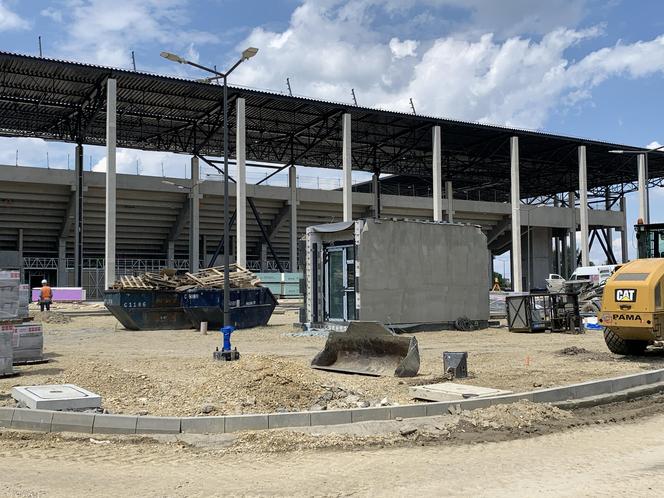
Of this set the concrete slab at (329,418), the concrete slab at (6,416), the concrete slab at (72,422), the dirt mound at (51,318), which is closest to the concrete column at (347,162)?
the dirt mound at (51,318)

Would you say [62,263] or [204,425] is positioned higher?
[62,263]

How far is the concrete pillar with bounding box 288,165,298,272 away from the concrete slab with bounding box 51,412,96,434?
42.1 metres

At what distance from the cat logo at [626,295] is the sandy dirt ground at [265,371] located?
51.6 inches

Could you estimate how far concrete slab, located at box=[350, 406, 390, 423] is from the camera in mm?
8336

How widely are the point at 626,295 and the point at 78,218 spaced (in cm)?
3664

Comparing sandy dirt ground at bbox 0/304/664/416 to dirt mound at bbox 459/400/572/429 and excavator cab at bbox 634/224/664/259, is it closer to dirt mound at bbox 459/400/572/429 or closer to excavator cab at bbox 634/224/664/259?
dirt mound at bbox 459/400/572/429

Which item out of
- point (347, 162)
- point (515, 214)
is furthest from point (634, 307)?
point (515, 214)

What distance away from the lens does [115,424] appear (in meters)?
8.08

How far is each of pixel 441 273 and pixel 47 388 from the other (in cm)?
1474

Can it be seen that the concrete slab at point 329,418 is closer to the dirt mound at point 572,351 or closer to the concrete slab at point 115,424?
the concrete slab at point 115,424

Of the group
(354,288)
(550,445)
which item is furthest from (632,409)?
(354,288)

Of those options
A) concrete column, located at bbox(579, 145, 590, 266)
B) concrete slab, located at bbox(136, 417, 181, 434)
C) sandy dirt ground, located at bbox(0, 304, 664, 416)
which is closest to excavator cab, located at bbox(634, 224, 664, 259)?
sandy dirt ground, located at bbox(0, 304, 664, 416)

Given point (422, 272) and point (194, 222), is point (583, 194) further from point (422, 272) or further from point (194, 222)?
point (422, 272)

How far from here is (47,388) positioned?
959cm
